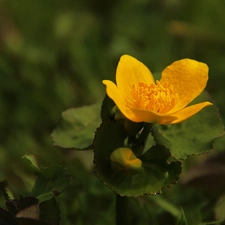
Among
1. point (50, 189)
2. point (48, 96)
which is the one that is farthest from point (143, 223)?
point (48, 96)

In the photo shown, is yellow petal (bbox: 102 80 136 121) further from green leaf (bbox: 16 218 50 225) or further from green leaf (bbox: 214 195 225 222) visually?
green leaf (bbox: 214 195 225 222)

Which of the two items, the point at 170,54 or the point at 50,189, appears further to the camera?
the point at 170,54

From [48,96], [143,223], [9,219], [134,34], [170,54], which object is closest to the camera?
[9,219]

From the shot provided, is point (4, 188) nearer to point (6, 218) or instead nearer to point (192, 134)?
point (6, 218)

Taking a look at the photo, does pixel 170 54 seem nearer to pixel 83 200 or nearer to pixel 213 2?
pixel 213 2

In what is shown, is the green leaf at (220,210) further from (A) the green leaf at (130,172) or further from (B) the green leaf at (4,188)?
(B) the green leaf at (4,188)

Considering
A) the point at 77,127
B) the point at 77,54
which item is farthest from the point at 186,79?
the point at 77,54

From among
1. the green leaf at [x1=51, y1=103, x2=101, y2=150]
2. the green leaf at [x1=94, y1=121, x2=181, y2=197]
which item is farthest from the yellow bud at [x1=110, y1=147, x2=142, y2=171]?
the green leaf at [x1=51, y1=103, x2=101, y2=150]

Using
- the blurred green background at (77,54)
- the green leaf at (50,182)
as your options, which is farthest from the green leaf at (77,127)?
the blurred green background at (77,54)
